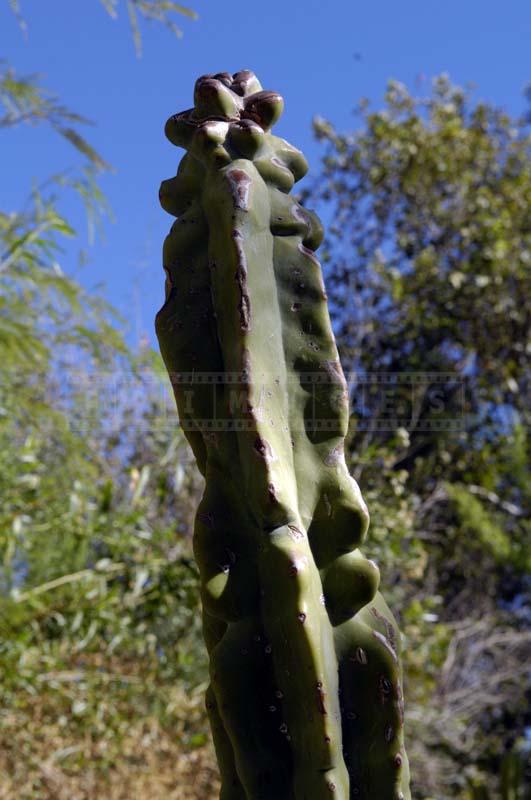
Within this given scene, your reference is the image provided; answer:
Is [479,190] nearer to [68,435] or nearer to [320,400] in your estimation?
[68,435]

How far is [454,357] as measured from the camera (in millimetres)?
6004

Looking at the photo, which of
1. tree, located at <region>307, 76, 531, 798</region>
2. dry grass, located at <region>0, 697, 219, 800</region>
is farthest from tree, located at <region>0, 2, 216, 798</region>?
tree, located at <region>307, 76, 531, 798</region>

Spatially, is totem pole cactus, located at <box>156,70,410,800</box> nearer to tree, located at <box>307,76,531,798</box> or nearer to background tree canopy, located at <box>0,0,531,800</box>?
background tree canopy, located at <box>0,0,531,800</box>

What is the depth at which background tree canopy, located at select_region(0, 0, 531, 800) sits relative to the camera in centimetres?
328

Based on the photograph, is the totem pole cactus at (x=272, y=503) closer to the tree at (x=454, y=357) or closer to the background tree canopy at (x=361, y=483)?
the background tree canopy at (x=361, y=483)

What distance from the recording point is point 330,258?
606 centimetres

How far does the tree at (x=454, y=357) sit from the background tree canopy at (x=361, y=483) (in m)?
0.02

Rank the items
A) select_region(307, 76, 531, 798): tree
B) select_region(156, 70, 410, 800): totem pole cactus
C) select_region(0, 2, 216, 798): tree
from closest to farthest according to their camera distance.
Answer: select_region(156, 70, 410, 800): totem pole cactus < select_region(0, 2, 216, 798): tree < select_region(307, 76, 531, 798): tree

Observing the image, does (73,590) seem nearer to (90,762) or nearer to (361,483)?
(90,762)

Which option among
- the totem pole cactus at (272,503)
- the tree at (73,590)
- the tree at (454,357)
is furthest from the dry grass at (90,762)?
the totem pole cactus at (272,503)

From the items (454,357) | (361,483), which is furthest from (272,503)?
(454,357)

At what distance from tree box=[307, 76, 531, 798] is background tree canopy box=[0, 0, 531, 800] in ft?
0.05

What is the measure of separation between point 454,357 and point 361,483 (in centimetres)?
183

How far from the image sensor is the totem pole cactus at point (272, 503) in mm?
1010
